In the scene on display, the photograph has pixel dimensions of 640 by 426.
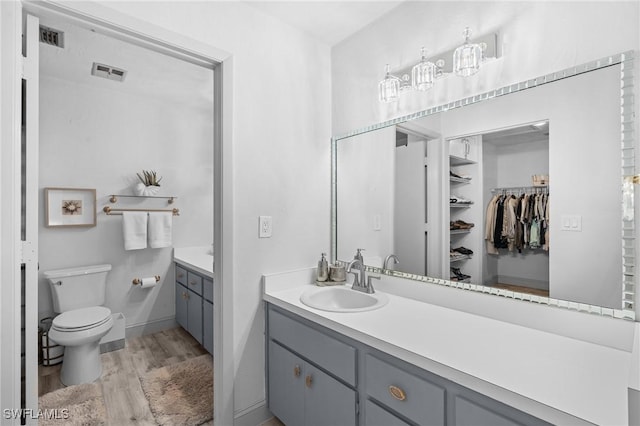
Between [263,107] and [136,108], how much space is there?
1936 millimetres

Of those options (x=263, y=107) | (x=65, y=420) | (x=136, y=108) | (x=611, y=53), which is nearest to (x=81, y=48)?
(x=136, y=108)

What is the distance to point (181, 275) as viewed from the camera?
3.04m

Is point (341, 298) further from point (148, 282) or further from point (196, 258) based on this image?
point (148, 282)

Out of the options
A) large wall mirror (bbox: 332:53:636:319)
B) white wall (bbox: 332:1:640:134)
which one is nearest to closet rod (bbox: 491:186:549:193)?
large wall mirror (bbox: 332:53:636:319)

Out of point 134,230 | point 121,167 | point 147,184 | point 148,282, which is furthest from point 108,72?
point 148,282

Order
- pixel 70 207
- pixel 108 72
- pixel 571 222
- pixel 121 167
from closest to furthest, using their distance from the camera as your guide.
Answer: pixel 571 222, pixel 108 72, pixel 70 207, pixel 121 167

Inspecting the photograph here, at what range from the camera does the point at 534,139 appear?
1243mm

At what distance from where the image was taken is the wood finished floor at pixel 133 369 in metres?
1.90

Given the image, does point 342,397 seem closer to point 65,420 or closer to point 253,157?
point 253,157

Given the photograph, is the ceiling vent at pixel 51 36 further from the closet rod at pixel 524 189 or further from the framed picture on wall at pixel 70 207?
the closet rod at pixel 524 189

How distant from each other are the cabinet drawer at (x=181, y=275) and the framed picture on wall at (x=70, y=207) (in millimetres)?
832

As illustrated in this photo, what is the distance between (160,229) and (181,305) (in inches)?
30.6

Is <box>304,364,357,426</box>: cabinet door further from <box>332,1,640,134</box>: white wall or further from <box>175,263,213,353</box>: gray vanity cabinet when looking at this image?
<box>332,1,640,134</box>: white wall

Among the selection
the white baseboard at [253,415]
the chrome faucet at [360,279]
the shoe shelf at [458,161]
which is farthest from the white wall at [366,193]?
the white baseboard at [253,415]
